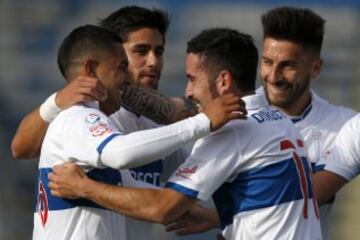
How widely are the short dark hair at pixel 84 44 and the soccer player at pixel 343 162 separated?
54.4 inches

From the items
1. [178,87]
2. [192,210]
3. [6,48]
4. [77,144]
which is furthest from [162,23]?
[6,48]

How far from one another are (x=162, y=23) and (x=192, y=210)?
1184 mm

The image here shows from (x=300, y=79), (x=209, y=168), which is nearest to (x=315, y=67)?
(x=300, y=79)

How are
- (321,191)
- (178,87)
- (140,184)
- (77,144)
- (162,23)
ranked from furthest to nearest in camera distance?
(178,87) → (162,23) → (321,191) → (140,184) → (77,144)

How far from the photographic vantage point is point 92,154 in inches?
202

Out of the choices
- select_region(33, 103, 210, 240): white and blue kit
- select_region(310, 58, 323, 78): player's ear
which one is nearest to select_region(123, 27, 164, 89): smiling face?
select_region(310, 58, 323, 78): player's ear

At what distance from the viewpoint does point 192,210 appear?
598 cm

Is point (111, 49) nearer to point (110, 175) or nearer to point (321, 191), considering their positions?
point (110, 175)

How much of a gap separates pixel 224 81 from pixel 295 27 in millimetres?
1538

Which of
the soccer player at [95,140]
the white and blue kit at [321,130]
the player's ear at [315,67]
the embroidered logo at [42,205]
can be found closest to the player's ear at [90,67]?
the soccer player at [95,140]

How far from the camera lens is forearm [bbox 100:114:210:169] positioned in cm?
509

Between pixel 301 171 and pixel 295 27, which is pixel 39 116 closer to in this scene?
pixel 301 171

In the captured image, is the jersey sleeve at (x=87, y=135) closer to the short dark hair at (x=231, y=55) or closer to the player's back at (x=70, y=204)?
the player's back at (x=70, y=204)

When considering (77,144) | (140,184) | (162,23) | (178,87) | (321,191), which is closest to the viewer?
(77,144)
